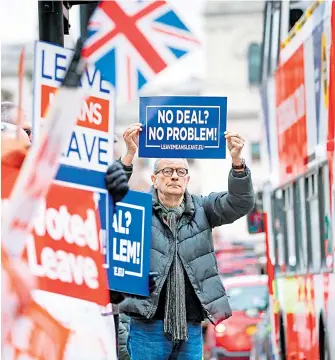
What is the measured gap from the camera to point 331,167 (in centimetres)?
969

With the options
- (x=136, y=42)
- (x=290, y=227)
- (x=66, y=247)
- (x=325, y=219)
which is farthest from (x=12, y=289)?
(x=290, y=227)

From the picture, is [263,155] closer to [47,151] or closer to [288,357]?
[288,357]

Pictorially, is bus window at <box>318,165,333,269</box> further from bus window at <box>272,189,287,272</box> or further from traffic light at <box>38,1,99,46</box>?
traffic light at <box>38,1,99,46</box>

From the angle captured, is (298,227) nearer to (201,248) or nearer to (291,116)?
(291,116)

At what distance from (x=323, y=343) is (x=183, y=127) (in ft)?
10.8

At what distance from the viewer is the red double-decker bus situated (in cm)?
989

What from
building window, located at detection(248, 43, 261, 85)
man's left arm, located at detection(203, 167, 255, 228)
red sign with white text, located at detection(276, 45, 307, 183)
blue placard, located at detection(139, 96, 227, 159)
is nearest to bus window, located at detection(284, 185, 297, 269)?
red sign with white text, located at detection(276, 45, 307, 183)

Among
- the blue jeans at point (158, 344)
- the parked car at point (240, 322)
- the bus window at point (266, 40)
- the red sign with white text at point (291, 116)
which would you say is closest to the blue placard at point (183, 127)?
the blue jeans at point (158, 344)

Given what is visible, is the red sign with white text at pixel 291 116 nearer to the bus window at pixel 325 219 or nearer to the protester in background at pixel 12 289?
the bus window at pixel 325 219

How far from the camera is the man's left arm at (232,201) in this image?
8.11 meters

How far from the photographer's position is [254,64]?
1625cm

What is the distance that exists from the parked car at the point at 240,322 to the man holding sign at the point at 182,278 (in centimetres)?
1013

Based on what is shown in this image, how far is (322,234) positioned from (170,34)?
13.0 feet

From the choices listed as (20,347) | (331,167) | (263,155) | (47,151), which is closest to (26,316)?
(20,347)
